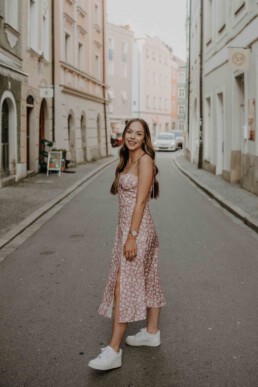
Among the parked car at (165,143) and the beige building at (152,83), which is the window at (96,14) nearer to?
the parked car at (165,143)

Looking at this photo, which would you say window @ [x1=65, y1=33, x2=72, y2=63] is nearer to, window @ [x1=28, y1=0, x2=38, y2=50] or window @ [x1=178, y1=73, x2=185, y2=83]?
window @ [x1=28, y1=0, x2=38, y2=50]

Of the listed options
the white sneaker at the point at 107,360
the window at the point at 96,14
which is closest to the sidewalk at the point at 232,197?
the white sneaker at the point at 107,360

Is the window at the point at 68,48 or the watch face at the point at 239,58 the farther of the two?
the window at the point at 68,48

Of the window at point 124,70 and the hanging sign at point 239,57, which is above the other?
the window at point 124,70

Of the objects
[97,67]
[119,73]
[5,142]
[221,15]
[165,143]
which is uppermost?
[119,73]

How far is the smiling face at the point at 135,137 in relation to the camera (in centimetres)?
408

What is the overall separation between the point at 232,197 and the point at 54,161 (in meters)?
8.85

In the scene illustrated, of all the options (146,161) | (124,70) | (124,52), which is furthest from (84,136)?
(124,70)

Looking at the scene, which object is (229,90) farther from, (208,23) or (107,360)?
(107,360)

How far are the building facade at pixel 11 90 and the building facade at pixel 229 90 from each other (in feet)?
20.1

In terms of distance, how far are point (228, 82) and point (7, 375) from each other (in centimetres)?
1601

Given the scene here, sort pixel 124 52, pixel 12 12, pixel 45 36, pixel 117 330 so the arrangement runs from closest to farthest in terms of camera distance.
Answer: pixel 117 330, pixel 12 12, pixel 45 36, pixel 124 52

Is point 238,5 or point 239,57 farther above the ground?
point 238,5

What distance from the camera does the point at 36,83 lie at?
68.1 feet
